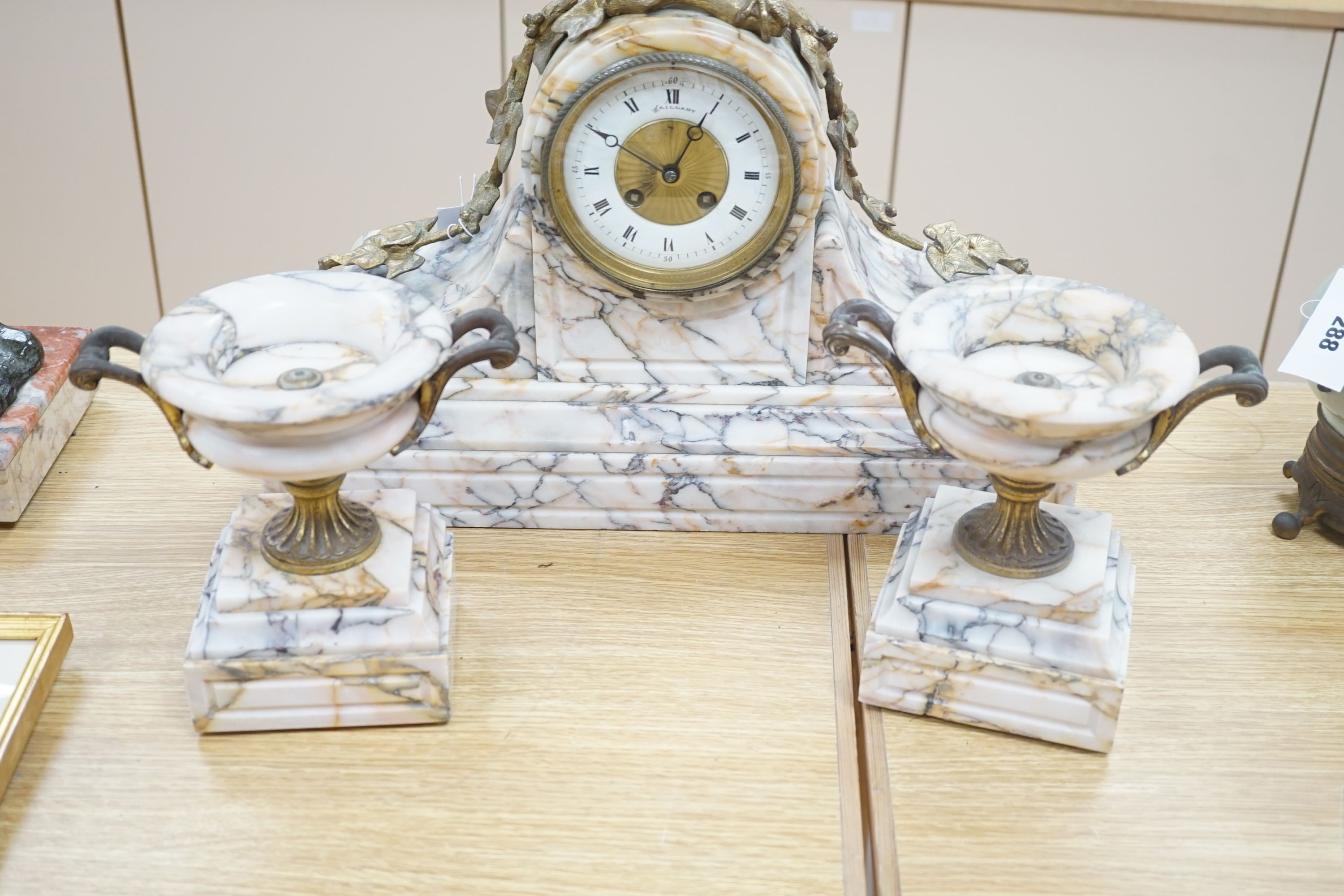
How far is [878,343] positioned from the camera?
1.28 metres

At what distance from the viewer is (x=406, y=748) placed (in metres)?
1.30

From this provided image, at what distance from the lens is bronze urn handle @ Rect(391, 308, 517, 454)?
127 centimetres

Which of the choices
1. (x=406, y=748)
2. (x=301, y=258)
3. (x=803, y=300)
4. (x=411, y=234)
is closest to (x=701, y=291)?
(x=803, y=300)

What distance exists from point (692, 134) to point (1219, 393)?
64cm

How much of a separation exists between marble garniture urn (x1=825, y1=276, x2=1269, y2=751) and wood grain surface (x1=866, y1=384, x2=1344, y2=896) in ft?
0.19

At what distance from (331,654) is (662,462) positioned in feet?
1.60

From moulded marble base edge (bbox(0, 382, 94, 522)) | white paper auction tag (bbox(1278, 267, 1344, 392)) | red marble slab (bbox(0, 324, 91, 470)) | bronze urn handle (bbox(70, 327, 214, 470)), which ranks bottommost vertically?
moulded marble base edge (bbox(0, 382, 94, 522))

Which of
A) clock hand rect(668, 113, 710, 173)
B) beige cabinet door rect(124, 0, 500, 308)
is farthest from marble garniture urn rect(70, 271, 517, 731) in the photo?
beige cabinet door rect(124, 0, 500, 308)

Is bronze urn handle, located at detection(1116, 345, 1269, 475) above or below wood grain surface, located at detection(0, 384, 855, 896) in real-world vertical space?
above

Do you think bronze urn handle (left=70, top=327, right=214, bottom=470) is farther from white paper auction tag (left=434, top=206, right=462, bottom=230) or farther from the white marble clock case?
white paper auction tag (left=434, top=206, right=462, bottom=230)

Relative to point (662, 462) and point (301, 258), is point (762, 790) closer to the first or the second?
point (662, 462)

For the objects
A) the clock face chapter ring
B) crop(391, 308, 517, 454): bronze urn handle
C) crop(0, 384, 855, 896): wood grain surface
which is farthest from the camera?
the clock face chapter ring

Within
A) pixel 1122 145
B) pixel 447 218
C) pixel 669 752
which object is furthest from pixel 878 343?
pixel 1122 145

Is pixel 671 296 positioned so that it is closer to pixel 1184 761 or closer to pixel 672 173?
pixel 672 173
